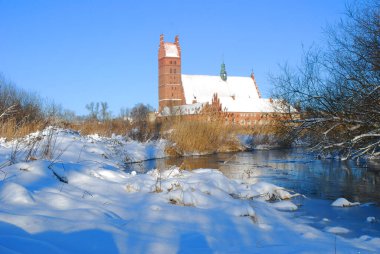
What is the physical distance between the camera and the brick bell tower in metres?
92.3

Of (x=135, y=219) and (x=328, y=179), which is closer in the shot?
(x=135, y=219)

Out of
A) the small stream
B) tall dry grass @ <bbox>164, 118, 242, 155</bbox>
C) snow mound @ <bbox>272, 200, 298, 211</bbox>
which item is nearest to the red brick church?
tall dry grass @ <bbox>164, 118, 242, 155</bbox>

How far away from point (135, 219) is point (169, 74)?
92.2m

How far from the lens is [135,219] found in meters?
4.38

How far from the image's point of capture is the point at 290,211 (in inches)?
263

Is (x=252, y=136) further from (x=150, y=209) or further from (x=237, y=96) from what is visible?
(x=237, y=96)

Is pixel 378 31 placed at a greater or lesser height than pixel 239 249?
greater

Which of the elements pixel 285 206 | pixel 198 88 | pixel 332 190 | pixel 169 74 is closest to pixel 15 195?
pixel 285 206

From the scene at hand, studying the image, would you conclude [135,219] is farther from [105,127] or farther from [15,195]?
[105,127]

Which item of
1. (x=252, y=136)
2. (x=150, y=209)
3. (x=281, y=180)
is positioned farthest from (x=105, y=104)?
(x=150, y=209)

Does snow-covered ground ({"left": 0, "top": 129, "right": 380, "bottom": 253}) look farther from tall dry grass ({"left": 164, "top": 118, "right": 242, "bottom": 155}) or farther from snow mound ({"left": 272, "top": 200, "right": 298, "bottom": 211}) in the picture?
tall dry grass ({"left": 164, "top": 118, "right": 242, "bottom": 155})

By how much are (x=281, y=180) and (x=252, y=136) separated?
16.9 metres

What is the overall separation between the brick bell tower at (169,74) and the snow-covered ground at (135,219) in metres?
82.1

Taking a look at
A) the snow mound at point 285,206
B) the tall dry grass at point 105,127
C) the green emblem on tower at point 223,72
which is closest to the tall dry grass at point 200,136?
the tall dry grass at point 105,127
